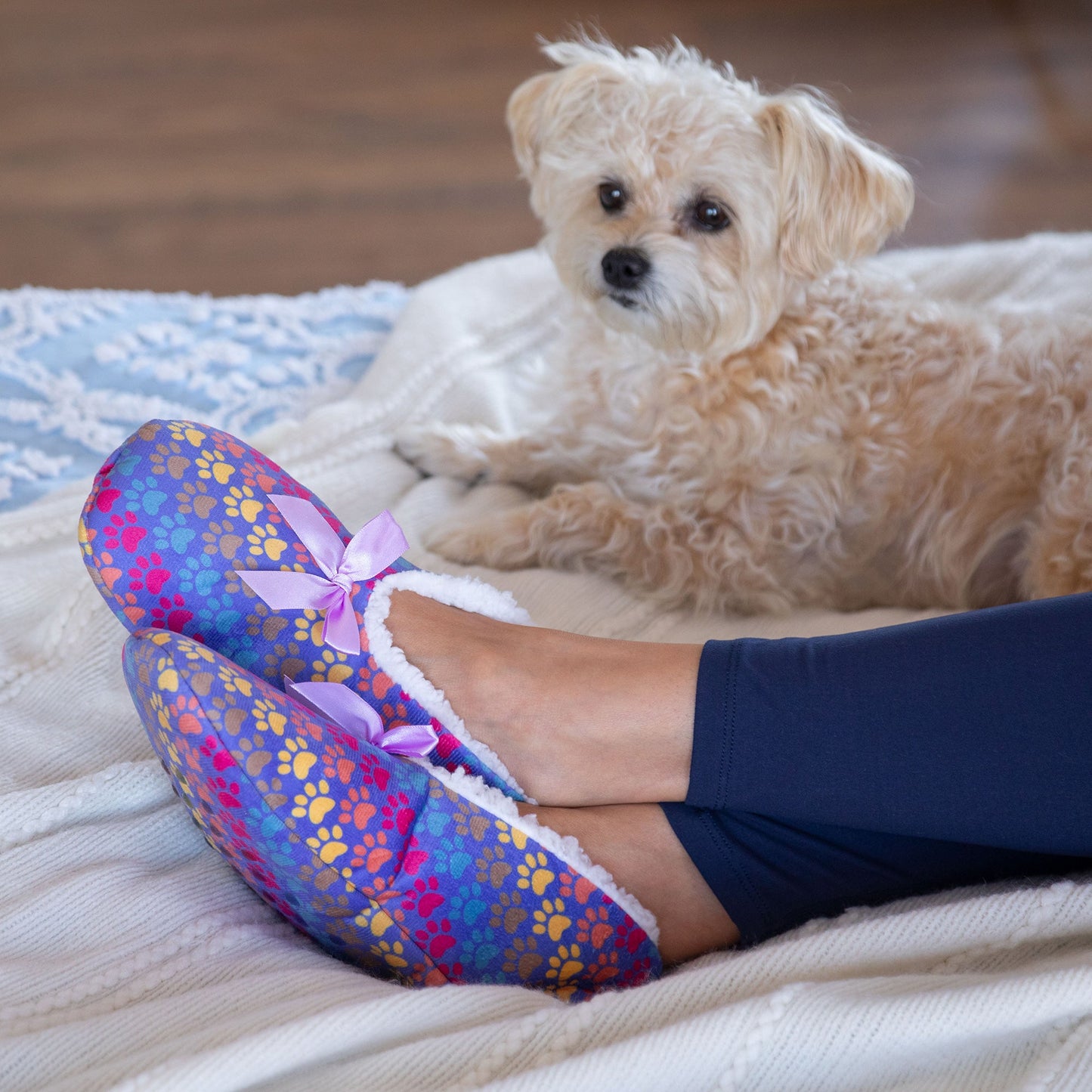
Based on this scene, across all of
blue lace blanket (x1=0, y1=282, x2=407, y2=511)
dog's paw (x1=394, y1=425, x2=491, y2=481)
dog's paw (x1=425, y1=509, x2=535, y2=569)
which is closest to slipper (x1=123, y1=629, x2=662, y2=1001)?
dog's paw (x1=425, y1=509, x2=535, y2=569)

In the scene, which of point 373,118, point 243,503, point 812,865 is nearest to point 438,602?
point 243,503

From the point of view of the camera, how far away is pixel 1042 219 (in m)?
3.36

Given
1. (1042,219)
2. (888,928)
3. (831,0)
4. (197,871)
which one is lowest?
(197,871)

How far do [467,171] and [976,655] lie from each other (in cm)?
296

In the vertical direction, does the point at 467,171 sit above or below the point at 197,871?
above

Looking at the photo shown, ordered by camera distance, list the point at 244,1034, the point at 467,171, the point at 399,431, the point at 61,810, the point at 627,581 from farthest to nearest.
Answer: the point at 467,171 < the point at 399,431 < the point at 627,581 < the point at 61,810 < the point at 244,1034

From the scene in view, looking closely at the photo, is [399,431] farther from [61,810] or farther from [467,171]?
[467,171]

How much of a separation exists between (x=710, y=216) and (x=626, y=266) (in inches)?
5.7

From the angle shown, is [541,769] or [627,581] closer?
[541,769]

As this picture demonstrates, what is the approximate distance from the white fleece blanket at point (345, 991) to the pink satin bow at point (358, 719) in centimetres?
Result: 19

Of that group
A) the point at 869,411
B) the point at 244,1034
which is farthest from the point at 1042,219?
the point at 244,1034

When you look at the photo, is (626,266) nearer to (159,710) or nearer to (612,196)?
(612,196)

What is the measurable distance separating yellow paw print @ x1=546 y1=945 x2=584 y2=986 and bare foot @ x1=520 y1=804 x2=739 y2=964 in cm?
8

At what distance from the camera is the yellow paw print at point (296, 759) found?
931 mm
